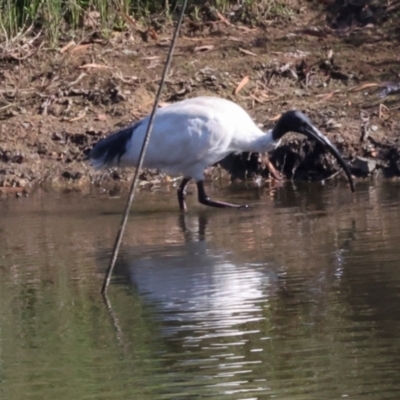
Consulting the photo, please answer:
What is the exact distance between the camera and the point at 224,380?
5027 millimetres

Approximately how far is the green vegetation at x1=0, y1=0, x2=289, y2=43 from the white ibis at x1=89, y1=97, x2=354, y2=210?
3401mm

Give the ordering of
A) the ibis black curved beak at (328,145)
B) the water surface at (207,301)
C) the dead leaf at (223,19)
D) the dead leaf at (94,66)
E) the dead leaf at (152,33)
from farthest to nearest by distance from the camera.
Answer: the dead leaf at (223,19) → the dead leaf at (152,33) → the dead leaf at (94,66) → the ibis black curved beak at (328,145) → the water surface at (207,301)

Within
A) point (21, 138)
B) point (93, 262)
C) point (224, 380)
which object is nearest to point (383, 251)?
point (93, 262)

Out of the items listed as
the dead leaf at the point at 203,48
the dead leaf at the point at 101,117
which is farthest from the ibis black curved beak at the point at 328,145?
the dead leaf at the point at 203,48

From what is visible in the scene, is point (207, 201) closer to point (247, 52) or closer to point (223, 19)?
point (247, 52)

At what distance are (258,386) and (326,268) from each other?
2.51m

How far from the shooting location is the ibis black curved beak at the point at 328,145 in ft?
34.0

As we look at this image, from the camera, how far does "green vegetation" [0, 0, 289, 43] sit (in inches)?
535

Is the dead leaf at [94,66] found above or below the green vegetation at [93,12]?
below

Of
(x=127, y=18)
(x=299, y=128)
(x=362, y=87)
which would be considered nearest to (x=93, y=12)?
(x=127, y=18)

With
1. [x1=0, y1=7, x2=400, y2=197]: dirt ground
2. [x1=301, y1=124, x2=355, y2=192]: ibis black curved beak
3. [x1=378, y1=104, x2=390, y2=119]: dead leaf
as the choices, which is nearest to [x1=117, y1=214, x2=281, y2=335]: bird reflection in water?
[x1=301, y1=124, x2=355, y2=192]: ibis black curved beak

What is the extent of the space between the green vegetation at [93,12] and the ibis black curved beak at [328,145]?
3849 mm

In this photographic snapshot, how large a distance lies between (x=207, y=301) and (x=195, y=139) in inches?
150

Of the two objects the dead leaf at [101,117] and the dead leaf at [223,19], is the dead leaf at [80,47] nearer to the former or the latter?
the dead leaf at [101,117]
